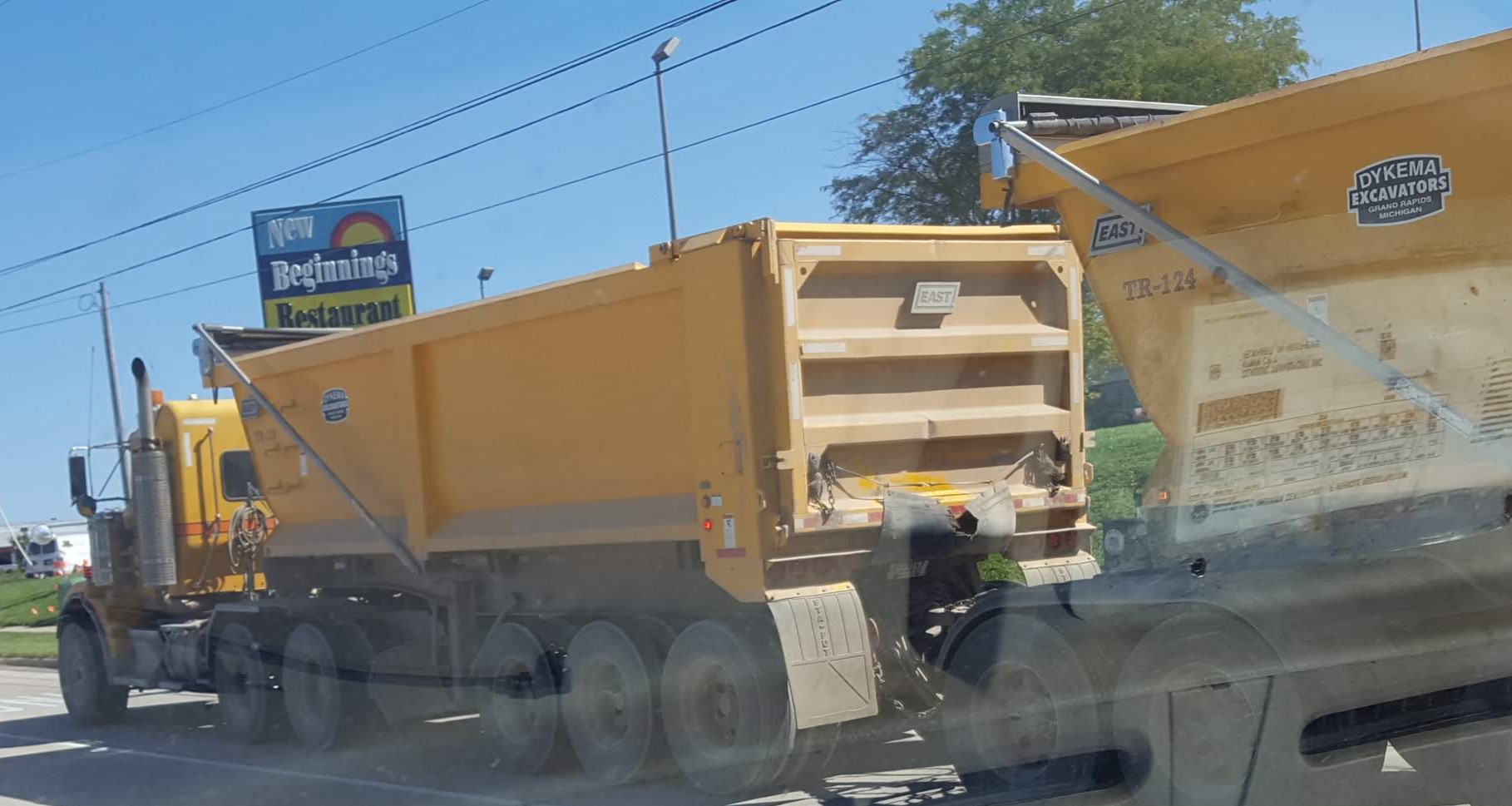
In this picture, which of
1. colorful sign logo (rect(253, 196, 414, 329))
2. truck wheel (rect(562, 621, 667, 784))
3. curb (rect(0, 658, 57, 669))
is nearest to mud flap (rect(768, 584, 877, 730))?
truck wheel (rect(562, 621, 667, 784))

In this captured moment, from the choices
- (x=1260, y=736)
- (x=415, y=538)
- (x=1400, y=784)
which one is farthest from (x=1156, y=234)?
(x=415, y=538)

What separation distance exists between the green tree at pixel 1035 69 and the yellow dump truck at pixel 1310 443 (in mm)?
14996

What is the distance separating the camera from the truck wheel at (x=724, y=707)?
25.1 feet

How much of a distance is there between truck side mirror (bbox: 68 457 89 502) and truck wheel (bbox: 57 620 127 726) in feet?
4.31

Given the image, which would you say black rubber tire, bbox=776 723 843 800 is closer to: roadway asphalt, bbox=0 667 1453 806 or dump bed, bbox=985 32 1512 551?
roadway asphalt, bbox=0 667 1453 806

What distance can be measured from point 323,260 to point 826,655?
20981 millimetres

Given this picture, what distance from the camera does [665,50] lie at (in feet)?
60.5

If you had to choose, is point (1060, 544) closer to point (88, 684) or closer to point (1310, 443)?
point (1310, 443)

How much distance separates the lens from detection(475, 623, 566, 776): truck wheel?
9312 mm

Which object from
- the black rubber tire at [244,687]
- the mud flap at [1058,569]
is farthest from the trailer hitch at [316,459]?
the mud flap at [1058,569]

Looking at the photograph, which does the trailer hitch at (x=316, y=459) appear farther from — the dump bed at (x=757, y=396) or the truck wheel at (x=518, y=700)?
the truck wheel at (x=518, y=700)

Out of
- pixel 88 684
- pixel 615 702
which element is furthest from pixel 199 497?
pixel 615 702

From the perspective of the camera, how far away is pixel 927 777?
8.10m

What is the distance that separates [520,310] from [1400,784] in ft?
18.7
